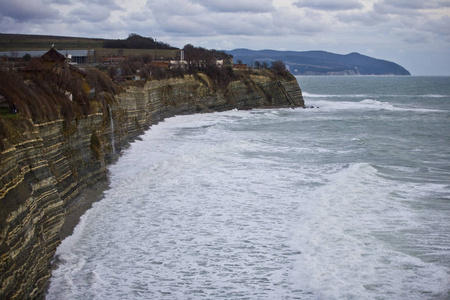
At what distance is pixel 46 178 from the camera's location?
1457 cm

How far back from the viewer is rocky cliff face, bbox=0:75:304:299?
11055 millimetres

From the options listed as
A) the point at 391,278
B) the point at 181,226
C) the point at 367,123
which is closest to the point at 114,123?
the point at 181,226

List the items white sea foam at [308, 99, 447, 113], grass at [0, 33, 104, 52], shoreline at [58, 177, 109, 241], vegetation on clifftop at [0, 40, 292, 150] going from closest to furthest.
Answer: vegetation on clifftop at [0, 40, 292, 150] → shoreline at [58, 177, 109, 241] → white sea foam at [308, 99, 447, 113] → grass at [0, 33, 104, 52]

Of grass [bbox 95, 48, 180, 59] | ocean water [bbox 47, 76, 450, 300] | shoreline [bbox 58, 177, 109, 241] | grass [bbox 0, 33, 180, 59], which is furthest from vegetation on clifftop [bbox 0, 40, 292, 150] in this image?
grass [bbox 95, 48, 180, 59]

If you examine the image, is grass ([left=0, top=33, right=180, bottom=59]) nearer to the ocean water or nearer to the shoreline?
the ocean water

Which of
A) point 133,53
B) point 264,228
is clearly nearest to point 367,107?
point 133,53

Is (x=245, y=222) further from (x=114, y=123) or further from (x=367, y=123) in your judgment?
(x=367, y=123)

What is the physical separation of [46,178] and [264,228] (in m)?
7.30

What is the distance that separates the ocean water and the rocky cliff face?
91 centimetres

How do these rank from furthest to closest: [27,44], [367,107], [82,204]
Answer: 1. [27,44]
2. [367,107]
3. [82,204]

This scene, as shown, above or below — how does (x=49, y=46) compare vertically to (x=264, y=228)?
above

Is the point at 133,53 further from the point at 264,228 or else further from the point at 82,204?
the point at 264,228

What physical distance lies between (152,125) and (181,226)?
27714 millimetres

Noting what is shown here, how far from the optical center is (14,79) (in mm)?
18281
